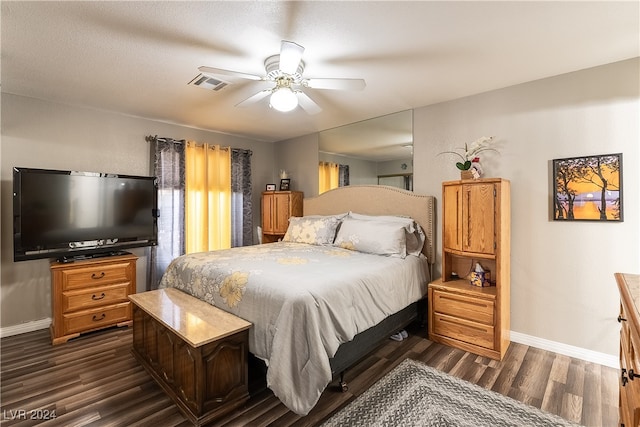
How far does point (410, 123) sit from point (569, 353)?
277 cm

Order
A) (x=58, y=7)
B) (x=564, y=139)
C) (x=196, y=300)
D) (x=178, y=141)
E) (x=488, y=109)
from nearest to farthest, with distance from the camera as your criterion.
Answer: (x=58, y=7) < (x=196, y=300) < (x=564, y=139) < (x=488, y=109) < (x=178, y=141)

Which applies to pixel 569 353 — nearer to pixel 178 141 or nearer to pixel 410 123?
pixel 410 123

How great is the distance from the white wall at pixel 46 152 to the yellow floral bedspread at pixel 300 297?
1.52 m

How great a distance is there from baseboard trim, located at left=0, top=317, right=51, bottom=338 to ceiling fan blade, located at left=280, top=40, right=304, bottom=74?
3723 mm

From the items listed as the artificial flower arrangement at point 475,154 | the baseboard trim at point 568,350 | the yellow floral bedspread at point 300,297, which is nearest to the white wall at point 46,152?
the yellow floral bedspread at point 300,297

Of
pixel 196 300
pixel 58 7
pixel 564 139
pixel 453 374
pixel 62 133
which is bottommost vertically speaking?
pixel 453 374

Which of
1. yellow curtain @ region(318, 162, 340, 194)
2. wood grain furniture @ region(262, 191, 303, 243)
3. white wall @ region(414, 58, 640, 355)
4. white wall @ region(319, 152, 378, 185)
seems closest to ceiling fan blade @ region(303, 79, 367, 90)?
white wall @ region(414, 58, 640, 355)

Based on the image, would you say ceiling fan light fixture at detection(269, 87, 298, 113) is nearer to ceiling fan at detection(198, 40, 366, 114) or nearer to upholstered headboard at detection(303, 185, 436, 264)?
ceiling fan at detection(198, 40, 366, 114)

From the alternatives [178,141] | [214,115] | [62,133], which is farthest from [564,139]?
[62,133]

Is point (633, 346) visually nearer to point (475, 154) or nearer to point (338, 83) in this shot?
point (338, 83)

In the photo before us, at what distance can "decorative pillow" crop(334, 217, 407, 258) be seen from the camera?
3.06 meters

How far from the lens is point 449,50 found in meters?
2.22

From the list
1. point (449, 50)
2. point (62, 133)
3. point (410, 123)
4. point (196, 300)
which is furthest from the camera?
point (410, 123)

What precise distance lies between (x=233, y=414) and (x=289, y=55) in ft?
7.73
